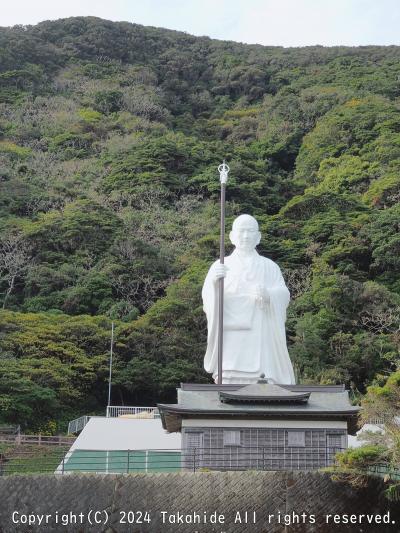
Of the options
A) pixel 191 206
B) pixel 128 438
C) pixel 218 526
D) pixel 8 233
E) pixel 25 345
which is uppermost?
pixel 191 206

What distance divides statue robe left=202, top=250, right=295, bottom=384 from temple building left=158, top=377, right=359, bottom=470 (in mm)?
1843

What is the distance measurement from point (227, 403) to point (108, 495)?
2.47 m

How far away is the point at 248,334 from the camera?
52.2ft

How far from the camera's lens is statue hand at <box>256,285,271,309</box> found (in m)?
15.9

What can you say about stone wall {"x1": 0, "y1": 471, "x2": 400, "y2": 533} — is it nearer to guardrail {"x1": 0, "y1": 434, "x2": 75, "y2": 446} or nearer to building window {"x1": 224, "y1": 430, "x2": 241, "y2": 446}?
building window {"x1": 224, "y1": 430, "x2": 241, "y2": 446}

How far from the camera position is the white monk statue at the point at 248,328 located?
1566 centimetres

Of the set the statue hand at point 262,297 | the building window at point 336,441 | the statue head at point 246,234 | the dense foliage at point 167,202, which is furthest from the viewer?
the dense foliage at point 167,202

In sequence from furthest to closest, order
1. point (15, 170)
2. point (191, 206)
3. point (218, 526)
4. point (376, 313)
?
point (15, 170)
point (191, 206)
point (376, 313)
point (218, 526)

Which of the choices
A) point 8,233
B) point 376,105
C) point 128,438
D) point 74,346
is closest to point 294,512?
point 128,438

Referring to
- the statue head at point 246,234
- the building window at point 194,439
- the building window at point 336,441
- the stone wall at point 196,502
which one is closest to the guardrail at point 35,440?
the statue head at point 246,234

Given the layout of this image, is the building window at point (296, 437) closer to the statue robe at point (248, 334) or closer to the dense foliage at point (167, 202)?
the statue robe at point (248, 334)

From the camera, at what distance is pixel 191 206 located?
41.5 metres

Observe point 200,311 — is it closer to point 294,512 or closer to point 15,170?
point 294,512

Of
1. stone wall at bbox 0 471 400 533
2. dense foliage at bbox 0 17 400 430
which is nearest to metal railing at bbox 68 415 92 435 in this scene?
dense foliage at bbox 0 17 400 430
